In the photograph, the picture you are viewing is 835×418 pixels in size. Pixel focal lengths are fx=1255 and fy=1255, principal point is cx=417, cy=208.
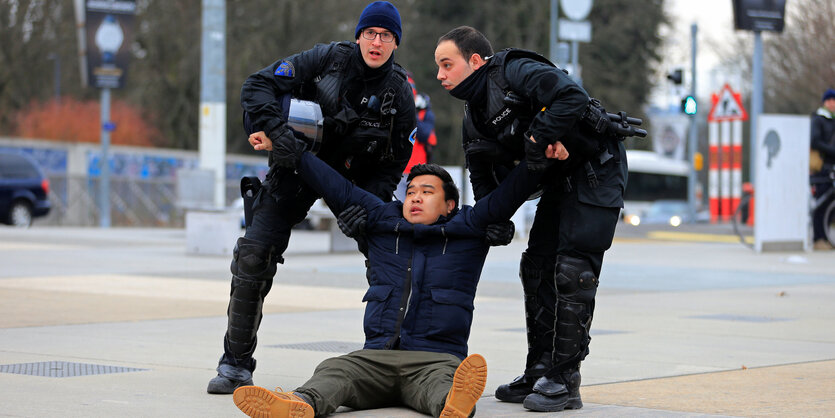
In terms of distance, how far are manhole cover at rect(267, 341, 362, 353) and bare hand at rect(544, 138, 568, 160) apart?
7.76 feet

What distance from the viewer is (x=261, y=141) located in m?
5.31

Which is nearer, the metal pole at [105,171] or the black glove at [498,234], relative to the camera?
the black glove at [498,234]

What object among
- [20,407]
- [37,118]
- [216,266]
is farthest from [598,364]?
[37,118]

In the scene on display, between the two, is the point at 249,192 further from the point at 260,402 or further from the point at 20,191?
the point at 20,191

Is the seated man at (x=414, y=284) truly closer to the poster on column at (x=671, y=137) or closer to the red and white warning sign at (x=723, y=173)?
the red and white warning sign at (x=723, y=173)

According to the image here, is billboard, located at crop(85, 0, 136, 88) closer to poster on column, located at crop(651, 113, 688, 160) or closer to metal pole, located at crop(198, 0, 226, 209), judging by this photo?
metal pole, located at crop(198, 0, 226, 209)

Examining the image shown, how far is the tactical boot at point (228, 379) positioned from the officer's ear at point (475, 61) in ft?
5.38

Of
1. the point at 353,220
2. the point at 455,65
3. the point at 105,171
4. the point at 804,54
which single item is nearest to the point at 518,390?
the point at 353,220

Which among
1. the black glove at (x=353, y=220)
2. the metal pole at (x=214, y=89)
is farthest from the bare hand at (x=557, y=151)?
the metal pole at (x=214, y=89)

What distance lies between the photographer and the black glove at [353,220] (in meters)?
5.19

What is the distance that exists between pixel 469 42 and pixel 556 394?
4.84 ft

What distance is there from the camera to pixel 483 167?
5.37 m

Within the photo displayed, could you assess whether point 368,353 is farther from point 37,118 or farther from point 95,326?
point 37,118

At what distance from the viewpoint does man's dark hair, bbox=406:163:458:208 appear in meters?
5.34
